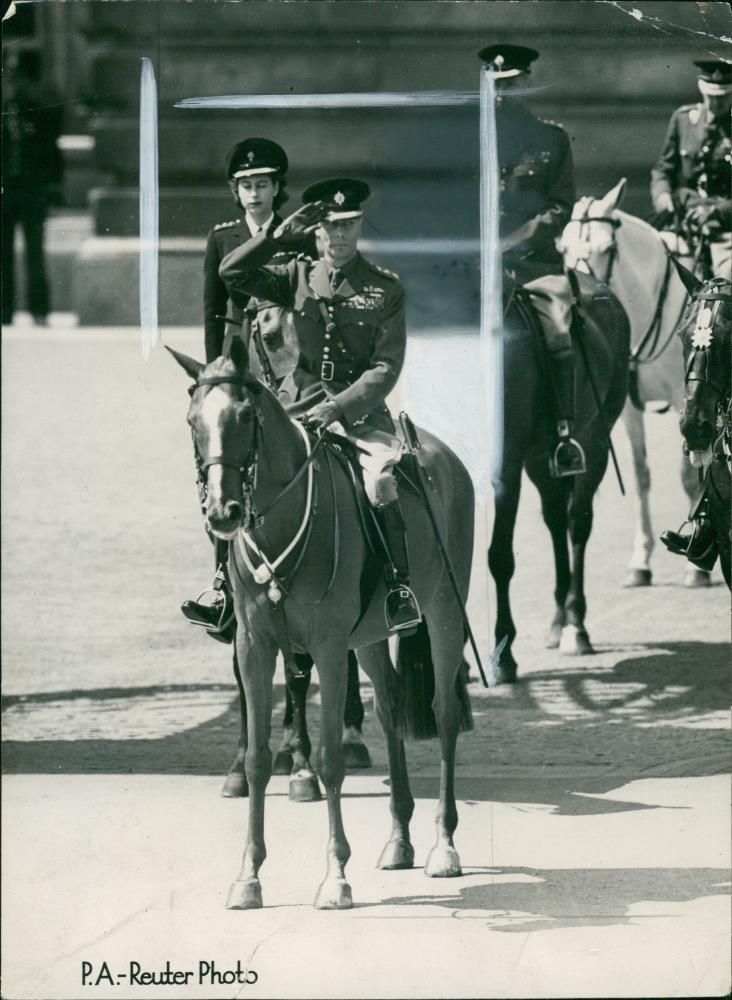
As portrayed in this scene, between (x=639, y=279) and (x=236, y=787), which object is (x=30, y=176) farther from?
(x=236, y=787)

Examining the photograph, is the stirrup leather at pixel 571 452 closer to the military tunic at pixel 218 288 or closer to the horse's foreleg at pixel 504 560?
the horse's foreleg at pixel 504 560

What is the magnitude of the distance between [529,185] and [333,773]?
415 cm

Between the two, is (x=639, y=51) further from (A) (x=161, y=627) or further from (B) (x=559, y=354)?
(A) (x=161, y=627)

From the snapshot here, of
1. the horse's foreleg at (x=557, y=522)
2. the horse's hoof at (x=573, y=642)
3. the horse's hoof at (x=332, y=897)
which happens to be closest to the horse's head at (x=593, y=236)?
the horse's foreleg at (x=557, y=522)

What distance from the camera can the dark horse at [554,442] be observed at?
47.5ft

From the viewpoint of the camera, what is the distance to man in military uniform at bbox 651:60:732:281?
13.4 meters

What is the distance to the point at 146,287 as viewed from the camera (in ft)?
40.3

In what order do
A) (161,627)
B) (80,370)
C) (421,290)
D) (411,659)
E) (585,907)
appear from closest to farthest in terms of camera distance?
(585,907), (411,659), (421,290), (161,627), (80,370)

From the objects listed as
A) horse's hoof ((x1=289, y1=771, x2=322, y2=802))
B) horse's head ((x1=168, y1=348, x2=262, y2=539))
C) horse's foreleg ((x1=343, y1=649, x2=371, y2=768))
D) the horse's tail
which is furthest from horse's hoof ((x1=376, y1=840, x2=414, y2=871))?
horse's head ((x1=168, y1=348, x2=262, y2=539))

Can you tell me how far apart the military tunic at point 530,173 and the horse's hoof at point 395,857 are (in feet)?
13.0

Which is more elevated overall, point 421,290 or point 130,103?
point 130,103

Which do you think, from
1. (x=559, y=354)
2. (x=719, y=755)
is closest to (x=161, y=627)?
(x=559, y=354)

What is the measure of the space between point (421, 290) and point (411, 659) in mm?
3024

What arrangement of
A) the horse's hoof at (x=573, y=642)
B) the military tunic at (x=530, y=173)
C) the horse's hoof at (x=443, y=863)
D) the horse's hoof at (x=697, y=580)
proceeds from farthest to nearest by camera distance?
the horse's hoof at (x=697, y=580), the horse's hoof at (x=573, y=642), the military tunic at (x=530, y=173), the horse's hoof at (x=443, y=863)
